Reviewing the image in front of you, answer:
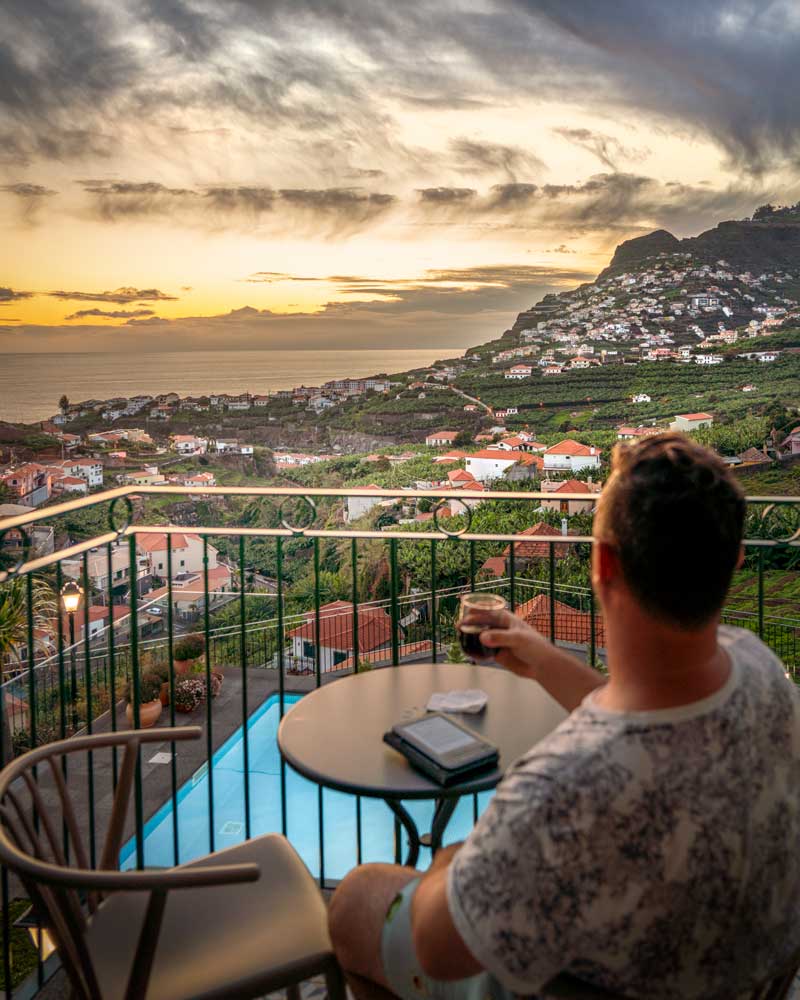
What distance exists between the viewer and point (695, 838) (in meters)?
0.73

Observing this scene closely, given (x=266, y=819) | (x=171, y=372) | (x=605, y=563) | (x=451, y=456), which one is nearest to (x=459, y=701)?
(x=605, y=563)

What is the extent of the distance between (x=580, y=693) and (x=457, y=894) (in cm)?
55

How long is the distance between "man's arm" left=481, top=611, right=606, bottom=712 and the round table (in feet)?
0.40

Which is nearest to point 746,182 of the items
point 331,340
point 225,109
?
point 331,340

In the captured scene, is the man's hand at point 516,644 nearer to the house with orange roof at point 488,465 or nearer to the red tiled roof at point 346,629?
the red tiled roof at point 346,629

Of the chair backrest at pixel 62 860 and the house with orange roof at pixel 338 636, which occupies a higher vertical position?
the chair backrest at pixel 62 860

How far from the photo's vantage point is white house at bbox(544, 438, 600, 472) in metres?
17.5

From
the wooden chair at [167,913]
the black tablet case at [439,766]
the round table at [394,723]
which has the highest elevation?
the black tablet case at [439,766]

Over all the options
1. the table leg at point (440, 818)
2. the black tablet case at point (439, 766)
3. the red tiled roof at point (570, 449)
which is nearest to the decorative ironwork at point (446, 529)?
the table leg at point (440, 818)

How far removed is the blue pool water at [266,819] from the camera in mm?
7129

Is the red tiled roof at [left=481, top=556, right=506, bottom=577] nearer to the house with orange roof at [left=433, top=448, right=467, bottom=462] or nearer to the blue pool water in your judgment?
the house with orange roof at [left=433, top=448, right=467, bottom=462]

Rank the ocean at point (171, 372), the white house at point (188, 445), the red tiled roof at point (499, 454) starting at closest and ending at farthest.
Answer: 1. the white house at point (188, 445)
2. the red tiled roof at point (499, 454)
3. the ocean at point (171, 372)

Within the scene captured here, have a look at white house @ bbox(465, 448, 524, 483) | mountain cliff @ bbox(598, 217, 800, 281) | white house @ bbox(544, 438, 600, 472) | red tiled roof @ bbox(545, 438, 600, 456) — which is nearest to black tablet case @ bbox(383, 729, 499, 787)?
white house @ bbox(544, 438, 600, 472)

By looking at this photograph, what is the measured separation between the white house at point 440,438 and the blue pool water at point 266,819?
12158mm
